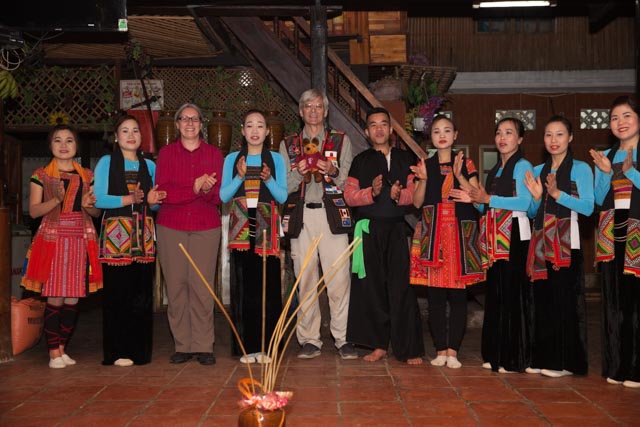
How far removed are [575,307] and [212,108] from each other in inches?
212

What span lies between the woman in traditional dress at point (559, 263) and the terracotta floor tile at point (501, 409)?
772 mm

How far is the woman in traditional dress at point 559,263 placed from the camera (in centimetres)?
425

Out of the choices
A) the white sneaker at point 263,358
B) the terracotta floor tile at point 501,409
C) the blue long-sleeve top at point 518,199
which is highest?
the blue long-sleeve top at point 518,199

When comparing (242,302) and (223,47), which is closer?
(242,302)

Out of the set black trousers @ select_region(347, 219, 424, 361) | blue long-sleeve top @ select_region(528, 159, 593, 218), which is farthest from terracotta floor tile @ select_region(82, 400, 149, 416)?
blue long-sleeve top @ select_region(528, 159, 593, 218)

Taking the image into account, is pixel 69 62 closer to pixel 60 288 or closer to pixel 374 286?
→ pixel 60 288

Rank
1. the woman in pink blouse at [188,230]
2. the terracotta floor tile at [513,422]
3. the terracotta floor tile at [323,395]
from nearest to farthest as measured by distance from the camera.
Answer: the terracotta floor tile at [513,422]
the terracotta floor tile at [323,395]
the woman in pink blouse at [188,230]

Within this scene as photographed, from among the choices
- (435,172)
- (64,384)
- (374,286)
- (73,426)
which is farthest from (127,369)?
(435,172)

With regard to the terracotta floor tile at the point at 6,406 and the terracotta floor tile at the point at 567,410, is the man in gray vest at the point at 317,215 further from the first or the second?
the terracotta floor tile at the point at 6,406

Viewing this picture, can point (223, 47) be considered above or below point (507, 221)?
above

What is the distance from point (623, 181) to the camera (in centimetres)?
412

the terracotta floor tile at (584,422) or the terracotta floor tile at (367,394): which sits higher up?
the terracotta floor tile at (367,394)

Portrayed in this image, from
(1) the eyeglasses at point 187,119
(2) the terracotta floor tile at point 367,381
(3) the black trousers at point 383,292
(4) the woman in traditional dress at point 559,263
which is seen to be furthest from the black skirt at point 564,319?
(1) the eyeglasses at point 187,119

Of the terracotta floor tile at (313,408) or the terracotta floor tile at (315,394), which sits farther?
the terracotta floor tile at (315,394)
